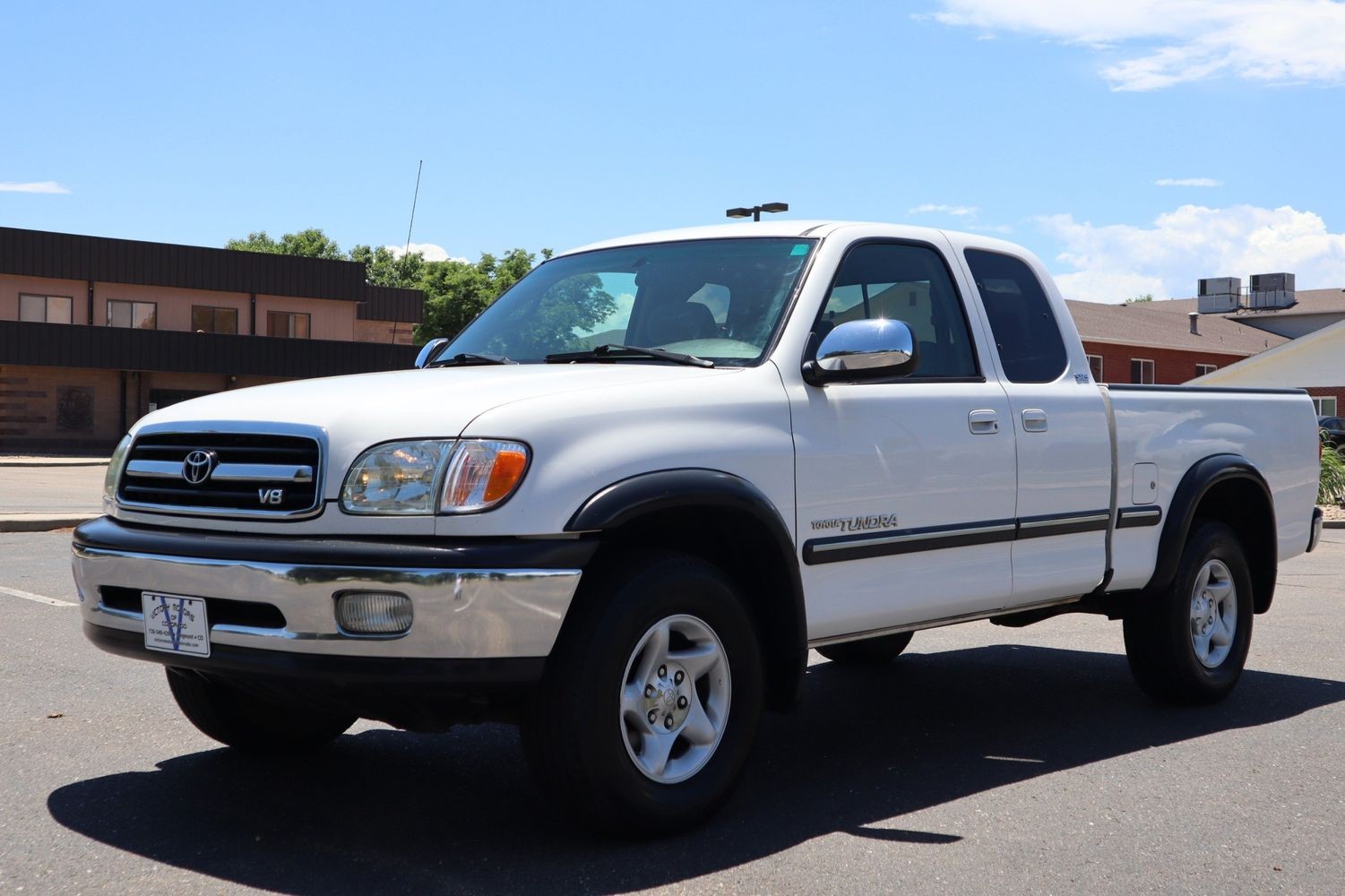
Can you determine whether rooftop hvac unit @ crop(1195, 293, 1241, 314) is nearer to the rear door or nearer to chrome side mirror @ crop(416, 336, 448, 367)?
the rear door

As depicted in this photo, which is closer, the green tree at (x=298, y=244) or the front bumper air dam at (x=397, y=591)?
the front bumper air dam at (x=397, y=591)

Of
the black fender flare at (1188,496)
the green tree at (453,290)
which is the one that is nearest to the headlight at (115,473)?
the black fender flare at (1188,496)

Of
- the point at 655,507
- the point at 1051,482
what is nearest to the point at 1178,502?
the point at 1051,482

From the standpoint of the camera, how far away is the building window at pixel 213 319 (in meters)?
52.2

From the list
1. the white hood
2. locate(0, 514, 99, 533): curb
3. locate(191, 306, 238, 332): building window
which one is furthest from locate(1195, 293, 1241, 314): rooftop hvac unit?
the white hood

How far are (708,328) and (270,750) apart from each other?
2293 mm

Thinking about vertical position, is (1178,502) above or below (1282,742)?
above

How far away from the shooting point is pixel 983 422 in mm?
5727

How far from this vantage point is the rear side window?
619 centimetres

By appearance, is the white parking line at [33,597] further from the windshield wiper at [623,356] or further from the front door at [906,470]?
the front door at [906,470]

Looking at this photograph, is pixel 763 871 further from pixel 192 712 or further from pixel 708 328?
pixel 192 712

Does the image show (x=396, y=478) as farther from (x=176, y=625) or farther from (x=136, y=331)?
(x=136, y=331)

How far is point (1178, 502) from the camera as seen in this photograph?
6789 mm

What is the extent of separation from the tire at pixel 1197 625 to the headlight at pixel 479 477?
377 centimetres
